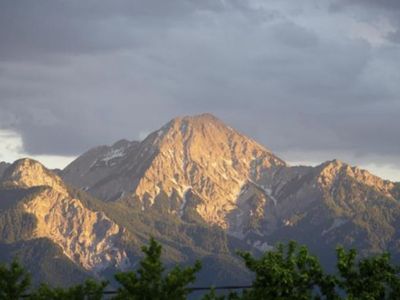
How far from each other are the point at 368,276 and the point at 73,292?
26177 millimetres

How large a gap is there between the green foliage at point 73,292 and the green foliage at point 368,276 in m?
22.7

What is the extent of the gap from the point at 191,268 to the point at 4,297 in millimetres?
19321

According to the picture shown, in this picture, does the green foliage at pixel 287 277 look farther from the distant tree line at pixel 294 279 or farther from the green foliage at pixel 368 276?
the green foliage at pixel 368 276

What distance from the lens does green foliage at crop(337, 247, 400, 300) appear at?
227ft

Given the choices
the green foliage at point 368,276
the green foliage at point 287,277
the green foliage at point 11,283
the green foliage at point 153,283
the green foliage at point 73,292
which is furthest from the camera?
the green foliage at point 11,283

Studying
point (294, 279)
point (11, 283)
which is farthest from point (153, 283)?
point (11, 283)

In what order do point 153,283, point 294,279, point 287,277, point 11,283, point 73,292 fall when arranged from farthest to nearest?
point 11,283, point 73,292, point 153,283, point 294,279, point 287,277

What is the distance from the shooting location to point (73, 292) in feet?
275

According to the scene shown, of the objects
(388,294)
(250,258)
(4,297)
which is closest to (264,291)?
(250,258)

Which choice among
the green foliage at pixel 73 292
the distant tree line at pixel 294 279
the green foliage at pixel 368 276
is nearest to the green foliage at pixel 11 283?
the green foliage at pixel 73 292

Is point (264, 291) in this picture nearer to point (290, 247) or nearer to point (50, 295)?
point (290, 247)

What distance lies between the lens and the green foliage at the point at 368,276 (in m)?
69.2

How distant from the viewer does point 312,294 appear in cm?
7056

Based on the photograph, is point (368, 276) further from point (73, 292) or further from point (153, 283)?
point (73, 292)
